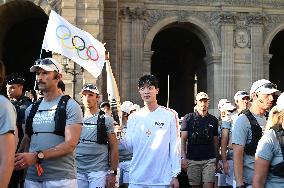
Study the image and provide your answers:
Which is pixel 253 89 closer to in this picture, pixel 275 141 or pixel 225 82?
pixel 275 141

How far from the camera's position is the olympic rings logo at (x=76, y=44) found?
34.4 feet

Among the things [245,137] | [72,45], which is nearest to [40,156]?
[245,137]

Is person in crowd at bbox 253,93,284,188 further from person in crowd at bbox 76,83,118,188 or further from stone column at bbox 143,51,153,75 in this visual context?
stone column at bbox 143,51,153,75

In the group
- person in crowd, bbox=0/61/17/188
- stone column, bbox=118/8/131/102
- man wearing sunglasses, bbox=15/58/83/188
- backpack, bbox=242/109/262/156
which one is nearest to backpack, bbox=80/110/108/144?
man wearing sunglasses, bbox=15/58/83/188

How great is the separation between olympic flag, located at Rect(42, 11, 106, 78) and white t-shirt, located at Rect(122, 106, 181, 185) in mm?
4064

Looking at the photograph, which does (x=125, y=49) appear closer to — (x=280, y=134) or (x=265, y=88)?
(x=265, y=88)

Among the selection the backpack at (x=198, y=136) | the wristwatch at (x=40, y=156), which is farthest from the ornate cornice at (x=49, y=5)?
the wristwatch at (x=40, y=156)

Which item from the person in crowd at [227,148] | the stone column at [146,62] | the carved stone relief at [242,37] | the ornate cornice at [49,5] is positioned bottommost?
the person in crowd at [227,148]

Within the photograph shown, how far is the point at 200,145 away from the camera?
976cm

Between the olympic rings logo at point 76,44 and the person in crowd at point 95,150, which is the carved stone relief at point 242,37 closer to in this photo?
the olympic rings logo at point 76,44

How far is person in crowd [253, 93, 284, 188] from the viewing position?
4.57 metres

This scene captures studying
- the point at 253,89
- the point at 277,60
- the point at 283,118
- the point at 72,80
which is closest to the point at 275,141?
the point at 283,118

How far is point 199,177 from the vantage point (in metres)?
9.79

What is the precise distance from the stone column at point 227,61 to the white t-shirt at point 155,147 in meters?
19.0
